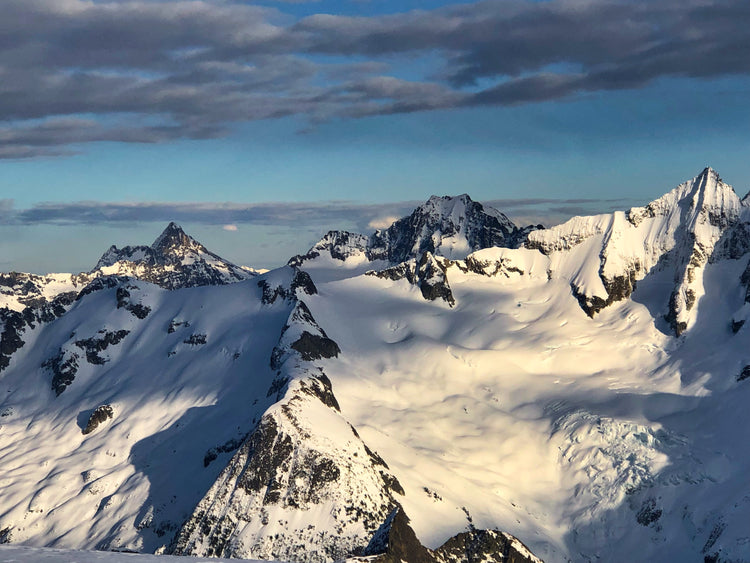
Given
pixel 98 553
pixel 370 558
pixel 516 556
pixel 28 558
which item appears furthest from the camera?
pixel 516 556

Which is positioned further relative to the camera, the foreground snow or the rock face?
the rock face

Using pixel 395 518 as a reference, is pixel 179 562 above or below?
above

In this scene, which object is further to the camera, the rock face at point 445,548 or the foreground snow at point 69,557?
the rock face at point 445,548

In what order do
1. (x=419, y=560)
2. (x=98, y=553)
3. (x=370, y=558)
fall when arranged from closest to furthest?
1. (x=98, y=553)
2. (x=370, y=558)
3. (x=419, y=560)

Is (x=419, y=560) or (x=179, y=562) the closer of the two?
(x=179, y=562)

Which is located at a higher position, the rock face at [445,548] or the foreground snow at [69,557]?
A: the foreground snow at [69,557]

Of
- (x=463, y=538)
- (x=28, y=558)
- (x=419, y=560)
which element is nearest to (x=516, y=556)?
(x=463, y=538)

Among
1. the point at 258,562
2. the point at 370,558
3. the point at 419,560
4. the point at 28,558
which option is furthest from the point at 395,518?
the point at 28,558

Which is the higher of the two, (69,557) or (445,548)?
(69,557)

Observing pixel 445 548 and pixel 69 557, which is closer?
pixel 69 557

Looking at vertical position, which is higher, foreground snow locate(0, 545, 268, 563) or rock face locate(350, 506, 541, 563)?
foreground snow locate(0, 545, 268, 563)

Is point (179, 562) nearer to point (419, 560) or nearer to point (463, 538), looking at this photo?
point (419, 560)
